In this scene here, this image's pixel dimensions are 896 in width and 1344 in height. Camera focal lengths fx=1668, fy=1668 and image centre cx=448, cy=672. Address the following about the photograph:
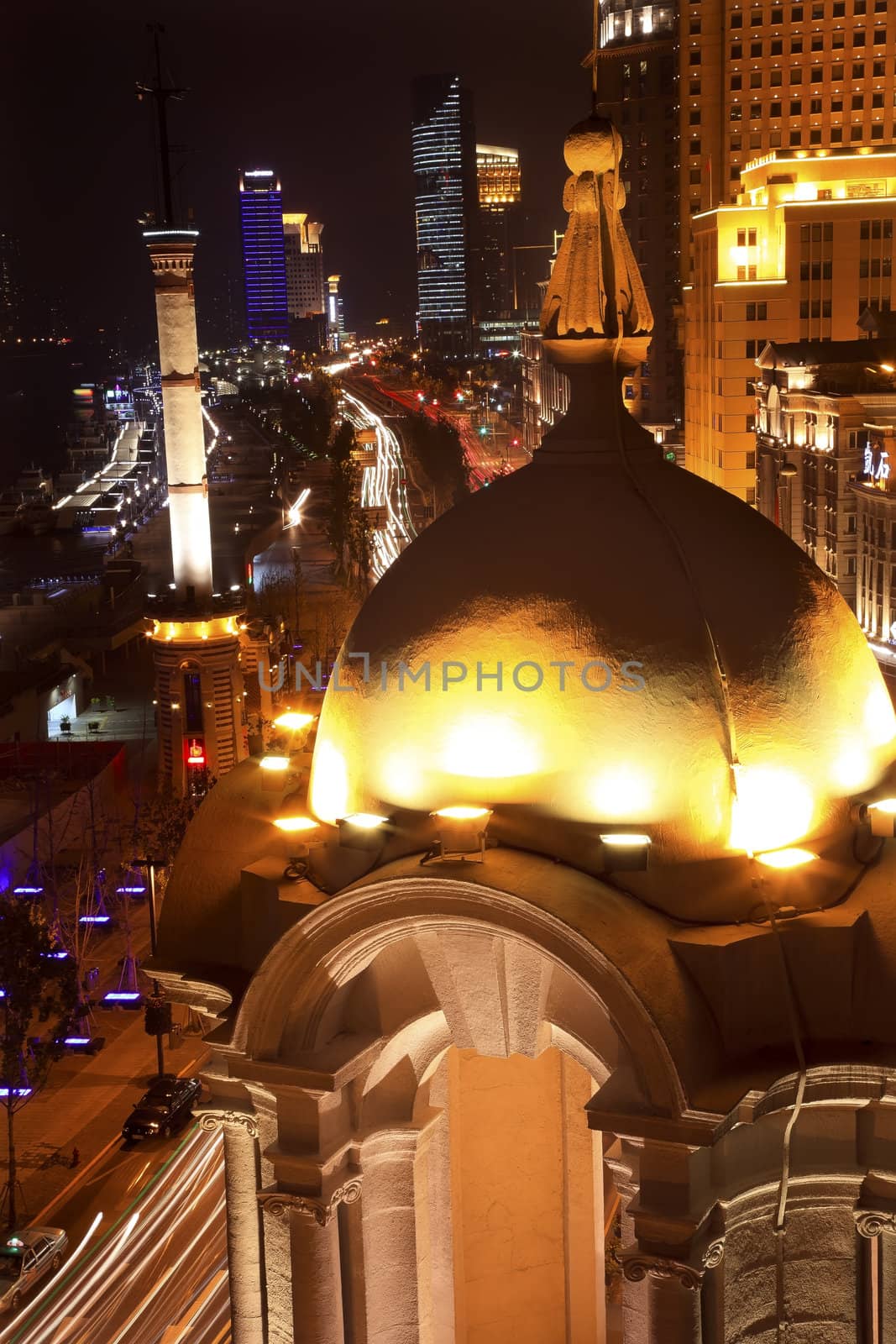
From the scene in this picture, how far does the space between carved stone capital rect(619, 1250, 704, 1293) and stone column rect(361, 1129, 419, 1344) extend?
2976mm

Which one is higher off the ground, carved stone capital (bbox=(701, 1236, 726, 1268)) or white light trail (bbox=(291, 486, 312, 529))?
carved stone capital (bbox=(701, 1236, 726, 1268))

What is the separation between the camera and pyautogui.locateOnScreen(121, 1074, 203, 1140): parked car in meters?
36.5

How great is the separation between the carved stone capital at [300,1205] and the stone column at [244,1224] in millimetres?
769

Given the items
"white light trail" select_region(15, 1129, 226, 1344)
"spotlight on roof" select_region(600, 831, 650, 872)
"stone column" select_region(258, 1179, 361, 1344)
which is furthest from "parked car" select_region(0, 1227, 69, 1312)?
"spotlight on roof" select_region(600, 831, 650, 872)

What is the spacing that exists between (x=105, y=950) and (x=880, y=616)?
3661cm

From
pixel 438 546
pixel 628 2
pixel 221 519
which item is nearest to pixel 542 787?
pixel 438 546

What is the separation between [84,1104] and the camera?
38906 mm

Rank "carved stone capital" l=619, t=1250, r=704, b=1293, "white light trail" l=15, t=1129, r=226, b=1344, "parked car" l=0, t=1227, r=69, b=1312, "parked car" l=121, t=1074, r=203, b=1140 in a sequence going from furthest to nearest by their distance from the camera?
1. "parked car" l=121, t=1074, r=203, b=1140
2. "parked car" l=0, t=1227, r=69, b=1312
3. "white light trail" l=15, t=1129, r=226, b=1344
4. "carved stone capital" l=619, t=1250, r=704, b=1293

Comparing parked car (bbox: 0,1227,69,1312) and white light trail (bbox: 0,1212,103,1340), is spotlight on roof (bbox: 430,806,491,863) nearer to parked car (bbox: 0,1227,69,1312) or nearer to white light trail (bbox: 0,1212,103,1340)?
white light trail (bbox: 0,1212,103,1340)

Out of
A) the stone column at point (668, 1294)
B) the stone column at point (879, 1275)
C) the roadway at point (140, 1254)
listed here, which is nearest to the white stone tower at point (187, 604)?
the roadway at point (140, 1254)

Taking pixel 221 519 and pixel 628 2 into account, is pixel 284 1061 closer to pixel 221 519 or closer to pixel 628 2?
pixel 221 519

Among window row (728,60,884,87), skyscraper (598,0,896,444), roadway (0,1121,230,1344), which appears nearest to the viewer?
roadway (0,1121,230,1344)

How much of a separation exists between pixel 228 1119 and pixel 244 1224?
1.02m

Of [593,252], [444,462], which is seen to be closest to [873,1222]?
[593,252]
